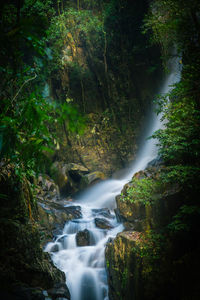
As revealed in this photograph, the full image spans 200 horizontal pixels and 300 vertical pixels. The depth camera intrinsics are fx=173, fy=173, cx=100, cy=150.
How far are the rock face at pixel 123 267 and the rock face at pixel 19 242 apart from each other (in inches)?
57.5

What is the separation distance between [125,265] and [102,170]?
10087mm

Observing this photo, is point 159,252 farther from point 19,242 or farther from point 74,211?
point 74,211

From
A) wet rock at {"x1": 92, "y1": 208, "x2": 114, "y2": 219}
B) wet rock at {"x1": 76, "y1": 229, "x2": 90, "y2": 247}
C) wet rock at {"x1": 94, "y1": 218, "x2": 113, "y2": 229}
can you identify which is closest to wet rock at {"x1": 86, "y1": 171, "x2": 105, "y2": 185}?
wet rock at {"x1": 92, "y1": 208, "x2": 114, "y2": 219}

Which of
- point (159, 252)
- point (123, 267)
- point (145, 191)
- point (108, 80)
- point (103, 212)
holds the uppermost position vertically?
point (108, 80)

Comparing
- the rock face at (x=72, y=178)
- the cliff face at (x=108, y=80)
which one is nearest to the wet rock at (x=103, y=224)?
the rock face at (x=72, y=178)

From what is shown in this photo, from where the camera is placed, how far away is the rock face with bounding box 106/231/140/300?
3700 millimetres

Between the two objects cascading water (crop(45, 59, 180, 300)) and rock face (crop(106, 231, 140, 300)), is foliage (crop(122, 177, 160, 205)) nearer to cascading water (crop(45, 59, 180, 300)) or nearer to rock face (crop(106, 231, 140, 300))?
rock face (crop(106, 231, 140, 300))

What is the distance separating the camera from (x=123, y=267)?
4008mm

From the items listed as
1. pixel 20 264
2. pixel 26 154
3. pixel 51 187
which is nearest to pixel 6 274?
pixel 20 264

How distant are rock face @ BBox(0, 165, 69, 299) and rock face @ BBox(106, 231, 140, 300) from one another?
4.79ft

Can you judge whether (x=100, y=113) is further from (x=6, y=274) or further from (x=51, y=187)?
(x=6, y=274)

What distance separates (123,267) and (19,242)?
7.91 ft

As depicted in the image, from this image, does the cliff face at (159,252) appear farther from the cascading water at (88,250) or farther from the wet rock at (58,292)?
the wet rock at (58,292)

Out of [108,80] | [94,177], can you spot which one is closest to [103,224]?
[94,177]
